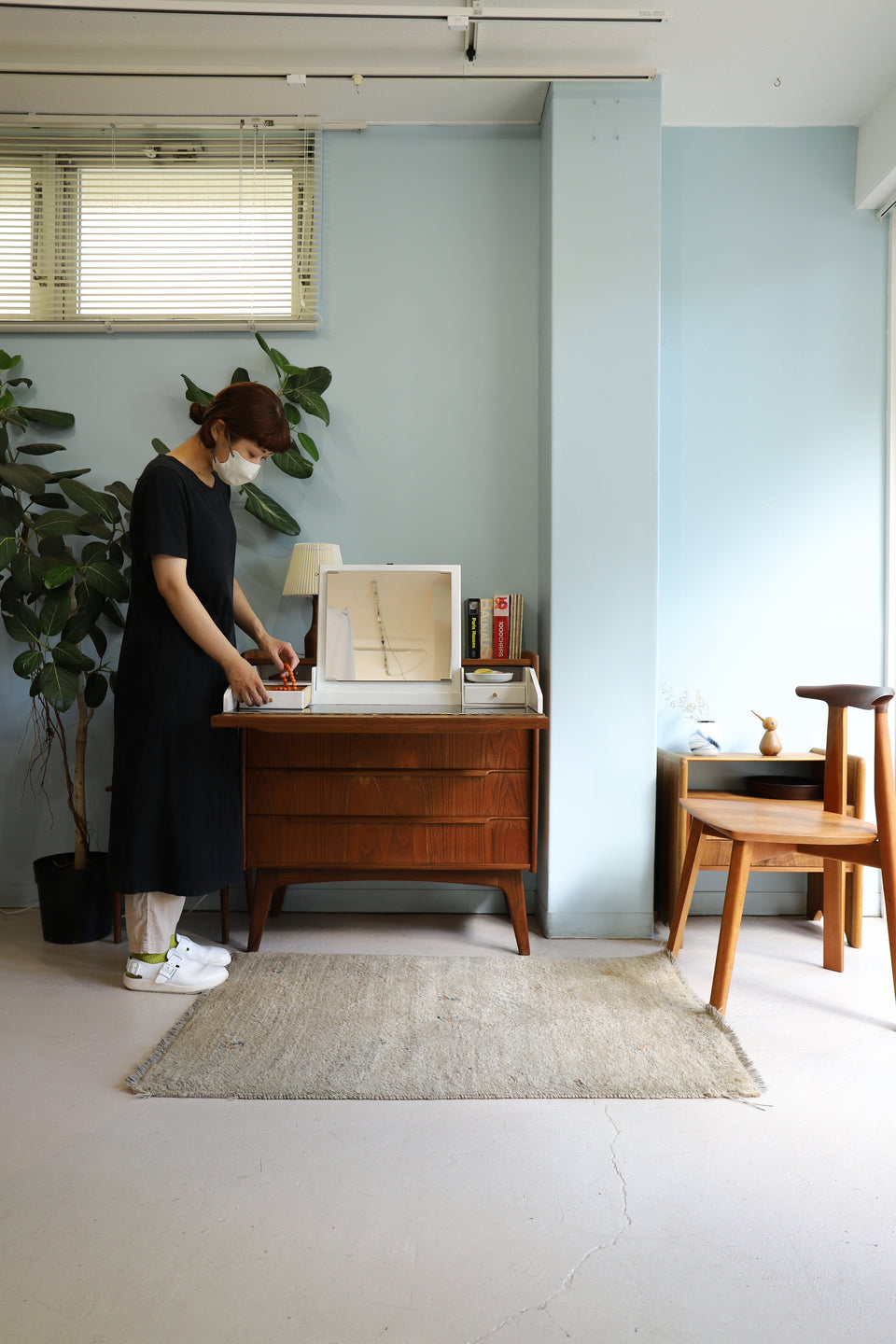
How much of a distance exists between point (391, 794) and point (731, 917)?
1073 millimetres

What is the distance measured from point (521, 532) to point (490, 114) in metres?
1.51

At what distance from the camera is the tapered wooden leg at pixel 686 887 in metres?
2.54

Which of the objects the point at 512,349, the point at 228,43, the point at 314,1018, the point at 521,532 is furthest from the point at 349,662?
the point at 228,43

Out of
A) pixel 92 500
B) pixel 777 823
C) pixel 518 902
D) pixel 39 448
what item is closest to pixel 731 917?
pixel 777 823

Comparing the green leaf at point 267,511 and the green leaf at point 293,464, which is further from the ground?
the green leaf at point 293,464

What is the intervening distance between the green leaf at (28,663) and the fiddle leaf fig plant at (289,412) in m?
0.82

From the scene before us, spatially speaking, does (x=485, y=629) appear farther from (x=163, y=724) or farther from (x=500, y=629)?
(x=163, y=724)

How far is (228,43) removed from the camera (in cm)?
274

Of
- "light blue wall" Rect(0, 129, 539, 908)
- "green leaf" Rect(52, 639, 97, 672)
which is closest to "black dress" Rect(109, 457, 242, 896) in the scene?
"green leaf" Rect(52, 639, 97, 672)

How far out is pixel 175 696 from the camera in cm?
241

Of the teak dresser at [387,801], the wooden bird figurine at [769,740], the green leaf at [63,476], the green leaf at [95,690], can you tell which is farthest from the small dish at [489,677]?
the green leaf at [63,476]

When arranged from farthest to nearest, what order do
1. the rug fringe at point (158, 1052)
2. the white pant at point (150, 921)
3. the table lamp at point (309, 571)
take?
the table lamp at point (309, 571) < the white pant at point (150, 921) < the rug fringe at point (158, 1052)

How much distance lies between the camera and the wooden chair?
2.19m

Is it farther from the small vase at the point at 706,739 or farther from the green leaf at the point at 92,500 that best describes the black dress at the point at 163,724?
the small vase at the point at 706,739
